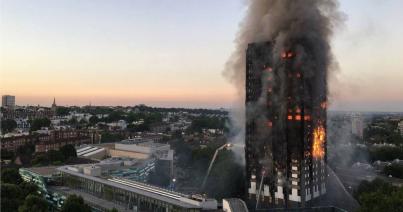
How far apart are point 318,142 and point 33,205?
26272 mm

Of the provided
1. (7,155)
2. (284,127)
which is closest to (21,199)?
(284,127)

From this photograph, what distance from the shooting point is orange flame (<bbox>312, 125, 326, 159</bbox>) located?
41.1m

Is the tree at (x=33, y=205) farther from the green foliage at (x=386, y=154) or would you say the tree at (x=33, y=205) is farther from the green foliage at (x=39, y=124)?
the green foliage at (x=39, y=124)

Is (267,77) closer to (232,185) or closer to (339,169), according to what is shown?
(232,185)

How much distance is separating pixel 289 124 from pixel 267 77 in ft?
17.0

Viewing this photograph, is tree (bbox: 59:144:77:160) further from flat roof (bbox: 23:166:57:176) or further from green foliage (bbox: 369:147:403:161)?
green foliage (bbox: 369:147:403:161)

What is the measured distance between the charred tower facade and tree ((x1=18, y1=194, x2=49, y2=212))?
1961 centimetres

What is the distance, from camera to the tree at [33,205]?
3206 centimetres

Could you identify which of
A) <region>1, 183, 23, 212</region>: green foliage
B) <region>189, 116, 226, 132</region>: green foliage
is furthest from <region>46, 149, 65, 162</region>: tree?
<region>189, 116, 226, 132</region>: green foliage

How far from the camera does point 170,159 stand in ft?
195

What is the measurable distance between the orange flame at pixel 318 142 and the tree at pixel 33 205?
80.2 ft

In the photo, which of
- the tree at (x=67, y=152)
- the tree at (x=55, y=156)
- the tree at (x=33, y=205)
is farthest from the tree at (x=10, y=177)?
the tree at (x=67, y=152)

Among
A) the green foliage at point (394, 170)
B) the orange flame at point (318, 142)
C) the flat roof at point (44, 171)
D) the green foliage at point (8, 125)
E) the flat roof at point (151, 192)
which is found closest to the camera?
the flat roof at point (151, 192)

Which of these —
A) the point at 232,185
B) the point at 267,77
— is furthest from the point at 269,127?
the point at 232,185
